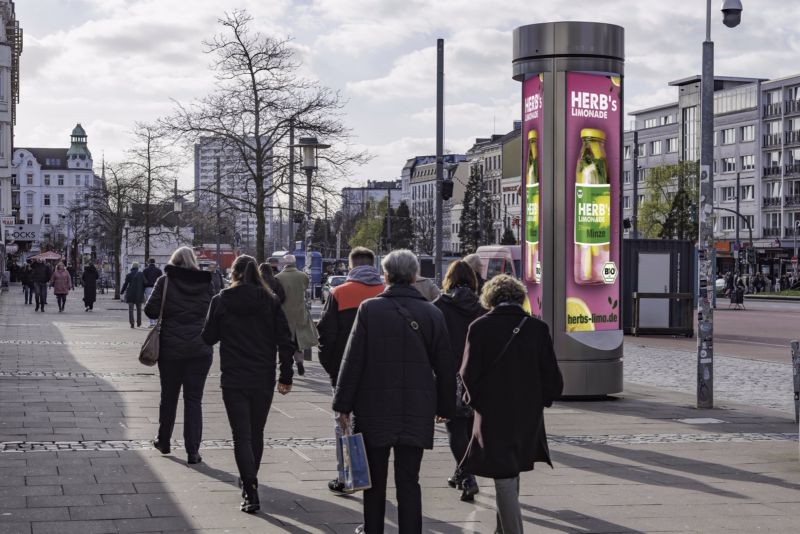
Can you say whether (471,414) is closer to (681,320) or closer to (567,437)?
(567,437)

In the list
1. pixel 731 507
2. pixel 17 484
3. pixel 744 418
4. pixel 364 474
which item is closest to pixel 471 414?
pixel 731 507

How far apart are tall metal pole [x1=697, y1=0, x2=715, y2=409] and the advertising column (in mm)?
1895

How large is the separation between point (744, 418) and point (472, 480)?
6113 millimetres

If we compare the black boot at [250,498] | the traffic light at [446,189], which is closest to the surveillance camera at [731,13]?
the black boot at [250,498]

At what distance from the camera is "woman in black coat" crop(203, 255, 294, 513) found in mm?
8625

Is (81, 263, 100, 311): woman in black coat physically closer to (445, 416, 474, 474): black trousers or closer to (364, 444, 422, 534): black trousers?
(445, 416, 474, 474): black trousers

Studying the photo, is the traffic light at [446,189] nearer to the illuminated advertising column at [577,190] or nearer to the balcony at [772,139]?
the illuminated advertising column at [577,190]

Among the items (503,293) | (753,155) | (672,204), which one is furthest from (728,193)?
(503,293)

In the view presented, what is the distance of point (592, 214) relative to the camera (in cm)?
1515

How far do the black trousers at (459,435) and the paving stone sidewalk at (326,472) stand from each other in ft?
0.99

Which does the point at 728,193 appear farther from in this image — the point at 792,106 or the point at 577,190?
the point at 577,190

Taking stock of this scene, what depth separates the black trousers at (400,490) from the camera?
652 centimetres

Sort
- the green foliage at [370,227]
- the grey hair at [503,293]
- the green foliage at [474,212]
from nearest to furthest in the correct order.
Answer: the grey hair at [503,293] → the green foliage at [474,212] → the green foliage at [370,227]

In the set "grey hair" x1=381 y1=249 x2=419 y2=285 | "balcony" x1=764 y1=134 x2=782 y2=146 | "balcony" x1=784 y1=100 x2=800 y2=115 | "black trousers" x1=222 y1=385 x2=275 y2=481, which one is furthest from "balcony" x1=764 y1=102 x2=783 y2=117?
"grey hair" x1=381 y1=249 x2=419 y2=285
